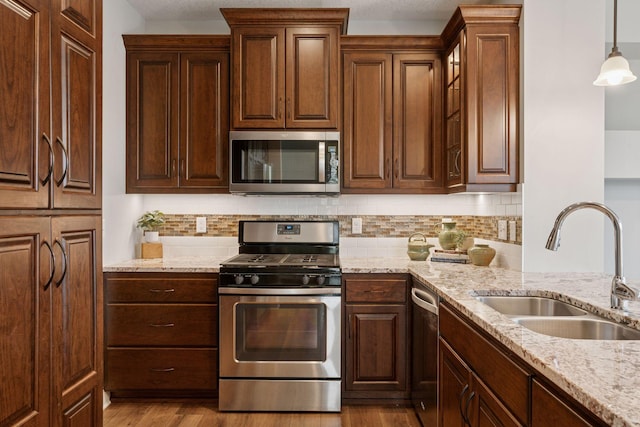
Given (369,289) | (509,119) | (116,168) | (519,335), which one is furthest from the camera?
(116,168)

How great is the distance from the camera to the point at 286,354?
2660 mm

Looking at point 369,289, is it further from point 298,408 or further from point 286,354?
point 298,408

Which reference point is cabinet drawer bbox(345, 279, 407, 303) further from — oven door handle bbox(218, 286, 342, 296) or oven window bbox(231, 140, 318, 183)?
oven window bbox(231, 140, 318, 183)

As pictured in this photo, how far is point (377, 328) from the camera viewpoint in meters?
2.70

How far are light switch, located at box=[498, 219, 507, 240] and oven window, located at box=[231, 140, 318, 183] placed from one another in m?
1.20

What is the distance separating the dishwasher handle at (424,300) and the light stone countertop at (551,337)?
74 mm

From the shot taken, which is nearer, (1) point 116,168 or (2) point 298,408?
(2) point 298,408

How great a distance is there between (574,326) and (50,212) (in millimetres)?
1737

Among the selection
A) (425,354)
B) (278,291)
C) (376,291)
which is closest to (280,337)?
(278,291)

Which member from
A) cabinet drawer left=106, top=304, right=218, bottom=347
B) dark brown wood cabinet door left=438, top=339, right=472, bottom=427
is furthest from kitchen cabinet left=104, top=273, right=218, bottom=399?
dark brown wood cabinet door left=438, top=339, right=472, bottom=427

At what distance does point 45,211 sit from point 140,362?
177 cm

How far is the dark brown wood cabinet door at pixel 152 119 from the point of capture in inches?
121

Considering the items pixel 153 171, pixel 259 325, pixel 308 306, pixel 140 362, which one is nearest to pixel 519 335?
pixel 308 306

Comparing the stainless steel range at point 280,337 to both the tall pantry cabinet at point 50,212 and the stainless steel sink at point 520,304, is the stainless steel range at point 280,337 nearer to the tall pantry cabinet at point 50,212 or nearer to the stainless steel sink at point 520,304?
the stainless steel sink at point 520,304
